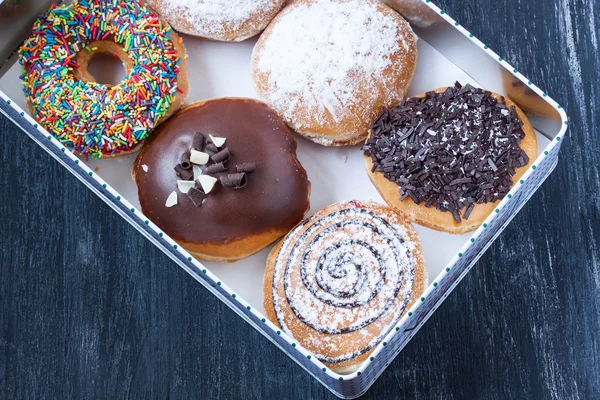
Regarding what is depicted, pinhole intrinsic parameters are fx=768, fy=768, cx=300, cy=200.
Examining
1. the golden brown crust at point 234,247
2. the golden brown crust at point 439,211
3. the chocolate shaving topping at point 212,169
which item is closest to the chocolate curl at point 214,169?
the chocolate shaving topping at point 212,169

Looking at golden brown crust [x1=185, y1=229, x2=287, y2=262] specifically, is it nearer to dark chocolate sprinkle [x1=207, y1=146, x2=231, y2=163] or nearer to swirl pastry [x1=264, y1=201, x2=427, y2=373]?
swirl pastry [x1=264, y1=201, x2=427, y2=373]

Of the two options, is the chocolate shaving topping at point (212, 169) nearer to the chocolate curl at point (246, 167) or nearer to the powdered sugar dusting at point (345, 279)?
the chocolate curl at point (246, 167)

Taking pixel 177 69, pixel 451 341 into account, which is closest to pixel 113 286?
pixel 177 69

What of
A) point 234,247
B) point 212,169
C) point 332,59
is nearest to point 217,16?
point 332,59

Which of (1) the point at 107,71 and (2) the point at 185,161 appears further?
(1) the point at 107,71

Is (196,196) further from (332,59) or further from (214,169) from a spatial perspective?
(332,59)

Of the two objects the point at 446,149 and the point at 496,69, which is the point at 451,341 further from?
the point at 496,69
